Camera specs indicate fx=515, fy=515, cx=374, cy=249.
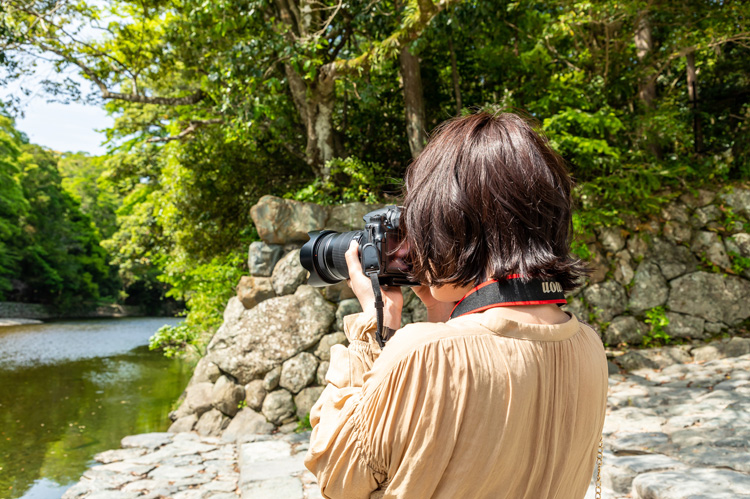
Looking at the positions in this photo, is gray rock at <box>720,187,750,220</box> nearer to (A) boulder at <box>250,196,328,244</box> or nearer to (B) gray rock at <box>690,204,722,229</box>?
(B) gray rock at <box>690,204,722,229</box>

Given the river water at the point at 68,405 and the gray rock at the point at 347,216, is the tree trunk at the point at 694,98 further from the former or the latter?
the river water at the point at 68,405

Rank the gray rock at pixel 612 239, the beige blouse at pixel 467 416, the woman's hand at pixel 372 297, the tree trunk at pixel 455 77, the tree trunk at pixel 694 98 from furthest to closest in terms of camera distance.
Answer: the tree trunk at pixel 694 98 < the tree trunk at pixel 455 77 < the gray rock at pixel 612 239 < the woman's hand at pixel 372 297 < the beige blouse at pixel 467 416

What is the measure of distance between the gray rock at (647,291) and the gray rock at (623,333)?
19cm

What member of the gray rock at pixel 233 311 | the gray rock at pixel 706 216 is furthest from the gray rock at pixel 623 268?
the gray rock at pixel 233 311

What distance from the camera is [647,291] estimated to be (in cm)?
556

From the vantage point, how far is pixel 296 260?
5.04m

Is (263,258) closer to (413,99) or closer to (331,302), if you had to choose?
(331,302)

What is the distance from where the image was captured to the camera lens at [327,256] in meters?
1.24

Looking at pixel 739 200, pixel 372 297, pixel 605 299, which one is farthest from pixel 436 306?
pixel 739 200

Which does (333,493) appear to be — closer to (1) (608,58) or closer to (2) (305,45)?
(2) (305,45)

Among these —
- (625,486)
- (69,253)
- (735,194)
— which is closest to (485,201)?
(625,486)

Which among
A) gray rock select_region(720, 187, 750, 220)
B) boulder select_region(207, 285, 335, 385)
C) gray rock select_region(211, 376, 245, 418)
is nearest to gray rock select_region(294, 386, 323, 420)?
boulder select_region(207, 285, 335, 385)

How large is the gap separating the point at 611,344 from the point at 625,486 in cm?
301

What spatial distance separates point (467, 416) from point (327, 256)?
0.70m
